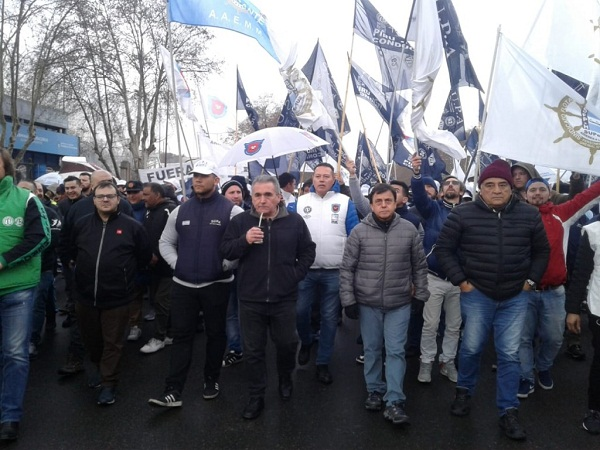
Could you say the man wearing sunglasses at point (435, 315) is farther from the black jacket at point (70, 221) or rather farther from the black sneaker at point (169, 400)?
the black jacket at point (70, 221)

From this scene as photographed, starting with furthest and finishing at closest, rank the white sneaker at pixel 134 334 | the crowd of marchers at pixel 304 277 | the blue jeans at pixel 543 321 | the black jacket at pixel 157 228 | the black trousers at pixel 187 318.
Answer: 1. the white sneaker at pixel 134 334
2. the black jacket at pixel 157 228
3. the blue jeans at pixel 543 321
4. the black trousers at pixel 187 318
5. the crowd of marchers at pixel 304 277

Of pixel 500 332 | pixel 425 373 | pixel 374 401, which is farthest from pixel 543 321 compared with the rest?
pixel 374 401

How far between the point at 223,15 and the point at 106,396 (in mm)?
4544

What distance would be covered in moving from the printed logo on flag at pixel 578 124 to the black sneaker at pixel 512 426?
2721mm

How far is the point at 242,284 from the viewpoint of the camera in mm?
3922

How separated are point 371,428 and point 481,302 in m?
1.29

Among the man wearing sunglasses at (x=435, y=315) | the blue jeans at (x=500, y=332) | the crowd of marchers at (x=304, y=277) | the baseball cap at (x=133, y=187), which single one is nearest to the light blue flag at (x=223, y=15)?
the baseball cap at (x=133, y=187)

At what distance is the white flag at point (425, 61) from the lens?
19.5 ft

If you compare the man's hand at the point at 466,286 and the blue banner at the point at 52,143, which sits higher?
the blue banner at the point at 52,143

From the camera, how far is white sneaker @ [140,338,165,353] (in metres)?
5.28

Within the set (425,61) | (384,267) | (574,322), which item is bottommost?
(574,322)

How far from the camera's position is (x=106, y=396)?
13.0ft

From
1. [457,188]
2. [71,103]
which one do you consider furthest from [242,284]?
[71,103]

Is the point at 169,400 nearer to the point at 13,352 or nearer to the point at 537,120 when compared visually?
the point at 13,352
